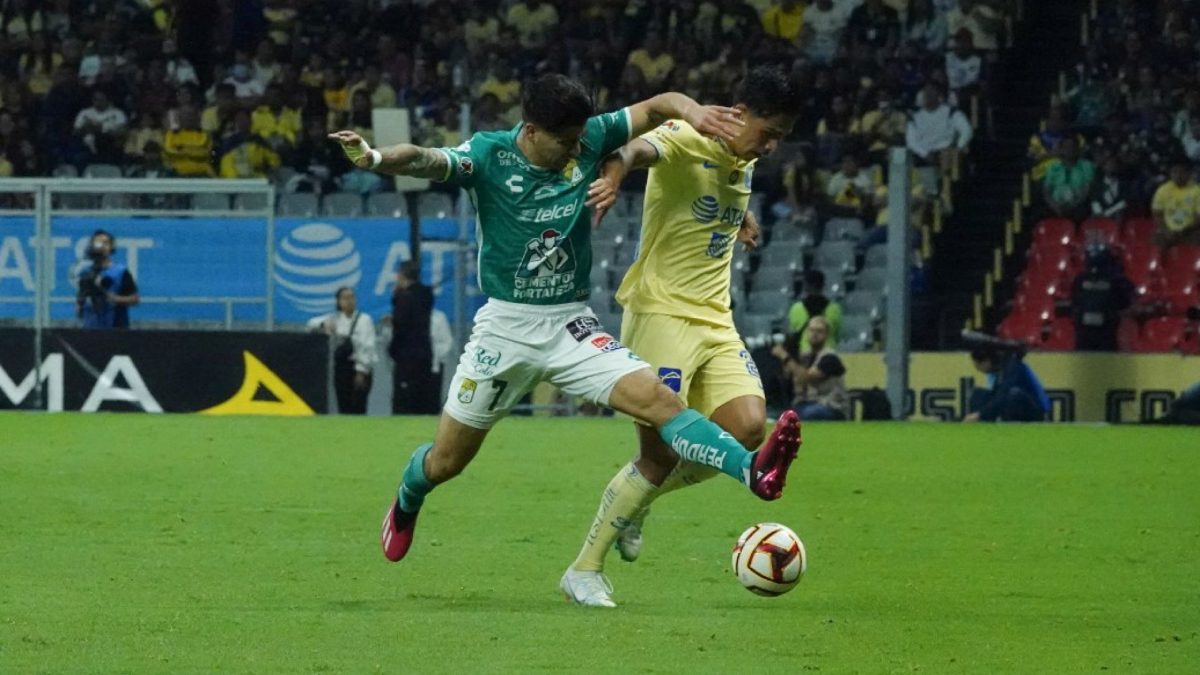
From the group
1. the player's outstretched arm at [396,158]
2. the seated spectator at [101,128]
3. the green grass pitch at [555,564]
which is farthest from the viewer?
the seated spectator at [101,128]

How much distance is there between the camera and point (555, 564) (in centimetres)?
954

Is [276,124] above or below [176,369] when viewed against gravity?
above

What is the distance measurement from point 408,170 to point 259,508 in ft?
14.9

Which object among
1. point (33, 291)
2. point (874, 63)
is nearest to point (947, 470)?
point (33, 291)

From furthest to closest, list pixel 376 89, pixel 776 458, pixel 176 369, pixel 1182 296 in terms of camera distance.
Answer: pixel 376 89
pixel 1182 296
pixel 176 369
pixel 776 458

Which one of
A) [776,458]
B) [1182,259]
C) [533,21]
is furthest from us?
[533,21]

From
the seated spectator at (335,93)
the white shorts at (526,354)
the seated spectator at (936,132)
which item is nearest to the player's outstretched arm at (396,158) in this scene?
the white shorts at (526,354)

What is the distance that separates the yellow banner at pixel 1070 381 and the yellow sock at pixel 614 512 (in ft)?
42.4

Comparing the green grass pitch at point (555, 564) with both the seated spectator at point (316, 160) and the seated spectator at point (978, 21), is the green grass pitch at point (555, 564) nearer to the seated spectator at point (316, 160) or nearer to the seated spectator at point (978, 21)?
the seated spectator at point (316, 160)

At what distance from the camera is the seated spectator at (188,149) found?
24.9 metres

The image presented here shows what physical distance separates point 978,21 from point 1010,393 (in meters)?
8.19

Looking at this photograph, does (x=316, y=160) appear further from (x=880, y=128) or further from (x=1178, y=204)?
(x=1178, y=204)

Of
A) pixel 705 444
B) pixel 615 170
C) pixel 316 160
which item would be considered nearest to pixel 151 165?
pixel 316 160

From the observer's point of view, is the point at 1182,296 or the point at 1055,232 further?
the point at 1055,232
